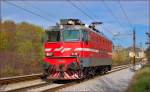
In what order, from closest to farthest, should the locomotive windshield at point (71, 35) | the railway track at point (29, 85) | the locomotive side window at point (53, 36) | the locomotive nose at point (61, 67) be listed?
1. the railway track at point (29, 85)
2. the locomotive nose at point (61, 67)
3. the locomotive windshield at point (71, 35)
4. the locomotive side window at point (53, 36)

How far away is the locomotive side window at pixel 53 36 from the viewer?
2253cm

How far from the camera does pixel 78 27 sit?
73.2 ft

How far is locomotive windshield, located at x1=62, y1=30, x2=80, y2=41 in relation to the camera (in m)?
22.2

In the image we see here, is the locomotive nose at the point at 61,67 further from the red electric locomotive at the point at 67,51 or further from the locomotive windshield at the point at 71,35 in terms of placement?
the locomotive windshield at the point at 71,35

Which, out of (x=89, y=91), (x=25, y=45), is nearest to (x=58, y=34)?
(x=89, y=91)

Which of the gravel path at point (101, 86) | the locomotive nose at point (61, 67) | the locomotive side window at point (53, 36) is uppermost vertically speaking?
the locomotive side window at point (53, 36)

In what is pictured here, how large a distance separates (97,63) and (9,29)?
84.9 m

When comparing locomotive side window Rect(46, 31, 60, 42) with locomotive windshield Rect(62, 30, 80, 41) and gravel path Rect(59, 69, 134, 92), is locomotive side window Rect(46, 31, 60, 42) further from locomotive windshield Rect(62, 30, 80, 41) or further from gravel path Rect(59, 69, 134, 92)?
gravel path Rect(59, 69, 134, 92)

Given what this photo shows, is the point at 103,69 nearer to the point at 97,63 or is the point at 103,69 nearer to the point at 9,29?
the point at 97,63

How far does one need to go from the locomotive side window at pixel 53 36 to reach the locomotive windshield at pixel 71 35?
393 mm

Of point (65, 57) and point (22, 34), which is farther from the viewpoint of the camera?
point (22, 34)

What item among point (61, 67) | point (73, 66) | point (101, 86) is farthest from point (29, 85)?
point (101, 86)

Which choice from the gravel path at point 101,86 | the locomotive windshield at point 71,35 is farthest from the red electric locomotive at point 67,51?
the gravel path at point 101,86

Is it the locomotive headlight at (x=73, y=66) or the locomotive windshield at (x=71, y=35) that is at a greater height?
the locomotive windshield at (x=71, y=35)
